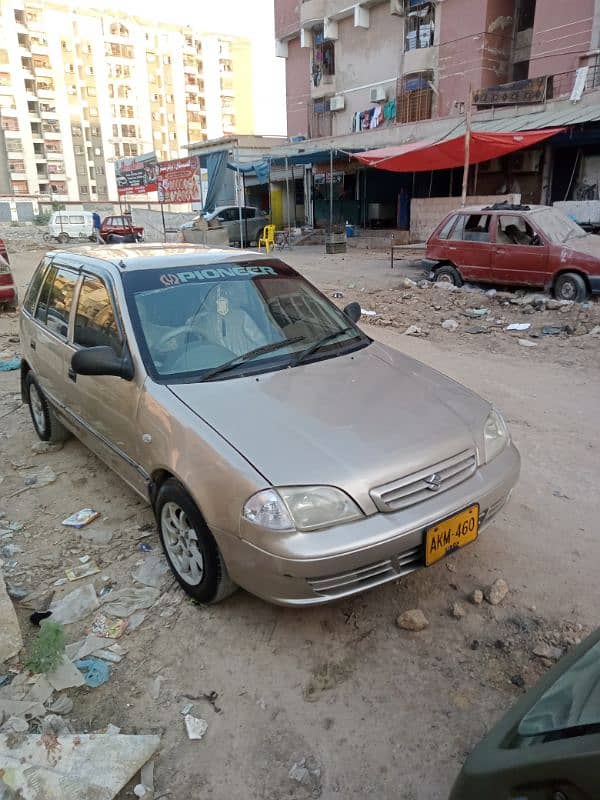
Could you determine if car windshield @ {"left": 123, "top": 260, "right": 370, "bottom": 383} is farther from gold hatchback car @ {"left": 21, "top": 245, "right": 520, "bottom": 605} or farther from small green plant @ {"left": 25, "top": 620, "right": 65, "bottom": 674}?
small green plant @ {"left": 25, "top": 620, "right": 65, "bottom": 674}

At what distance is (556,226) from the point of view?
10195mm

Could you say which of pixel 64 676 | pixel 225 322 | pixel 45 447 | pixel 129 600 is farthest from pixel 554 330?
pixel 64 676

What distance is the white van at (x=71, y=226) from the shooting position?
106 ft

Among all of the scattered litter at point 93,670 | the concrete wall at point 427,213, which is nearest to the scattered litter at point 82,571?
the scattered litter at point 93,670

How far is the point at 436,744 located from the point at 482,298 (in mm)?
8972

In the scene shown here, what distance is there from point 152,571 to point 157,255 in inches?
78.4

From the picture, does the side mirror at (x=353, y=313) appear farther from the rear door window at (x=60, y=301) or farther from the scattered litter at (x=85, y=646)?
the scattered litter at (x=85, y=646)

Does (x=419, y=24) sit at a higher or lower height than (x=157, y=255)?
higher

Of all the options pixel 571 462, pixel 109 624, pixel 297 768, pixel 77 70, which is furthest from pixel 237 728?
pixel 77 70

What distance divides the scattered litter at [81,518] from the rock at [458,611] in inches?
91.5

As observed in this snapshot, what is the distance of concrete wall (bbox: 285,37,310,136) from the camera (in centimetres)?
3362

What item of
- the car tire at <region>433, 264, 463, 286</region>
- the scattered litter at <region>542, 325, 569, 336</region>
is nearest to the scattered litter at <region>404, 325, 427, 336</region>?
the scattered litter at <region>542, 325, 569, 336</region>

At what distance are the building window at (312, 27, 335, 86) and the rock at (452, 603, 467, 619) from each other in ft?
112

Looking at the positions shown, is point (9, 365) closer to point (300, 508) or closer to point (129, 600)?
point (129, 600)
